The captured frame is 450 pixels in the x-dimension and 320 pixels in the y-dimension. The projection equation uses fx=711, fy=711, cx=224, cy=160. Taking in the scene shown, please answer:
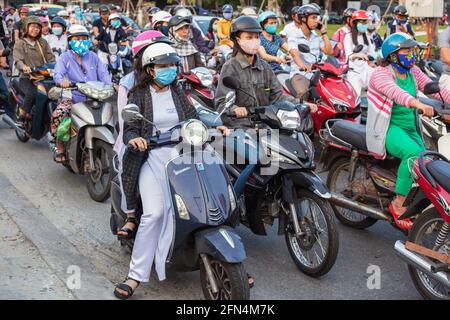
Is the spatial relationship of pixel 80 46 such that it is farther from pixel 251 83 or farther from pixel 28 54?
pixel 251 83

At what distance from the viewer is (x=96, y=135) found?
7270mm

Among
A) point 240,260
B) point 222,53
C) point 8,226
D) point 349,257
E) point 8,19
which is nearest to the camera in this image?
point 240,260

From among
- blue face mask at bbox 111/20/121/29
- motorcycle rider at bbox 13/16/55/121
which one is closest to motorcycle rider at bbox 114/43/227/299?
motorcycle rider at bbox 13/16/55/121

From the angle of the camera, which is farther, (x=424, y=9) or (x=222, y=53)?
(x=424, y=9)

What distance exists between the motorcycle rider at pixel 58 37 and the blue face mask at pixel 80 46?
2.92 meters

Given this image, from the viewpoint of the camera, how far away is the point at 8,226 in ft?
20.9

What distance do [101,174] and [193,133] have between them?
2.94 m

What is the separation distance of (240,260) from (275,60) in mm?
5648

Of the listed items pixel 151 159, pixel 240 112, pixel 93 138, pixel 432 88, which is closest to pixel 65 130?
pixel 93 138

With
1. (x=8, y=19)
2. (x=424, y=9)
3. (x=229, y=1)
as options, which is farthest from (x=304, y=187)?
(x=229, y=1)

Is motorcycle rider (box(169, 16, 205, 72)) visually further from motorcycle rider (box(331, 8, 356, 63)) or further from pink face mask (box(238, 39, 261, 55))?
pink face mask (box(238, 39, 261, 55))

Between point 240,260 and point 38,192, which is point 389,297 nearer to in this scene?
point 240,260

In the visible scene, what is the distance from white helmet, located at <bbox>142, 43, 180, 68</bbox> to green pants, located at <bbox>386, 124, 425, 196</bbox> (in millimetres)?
1920
